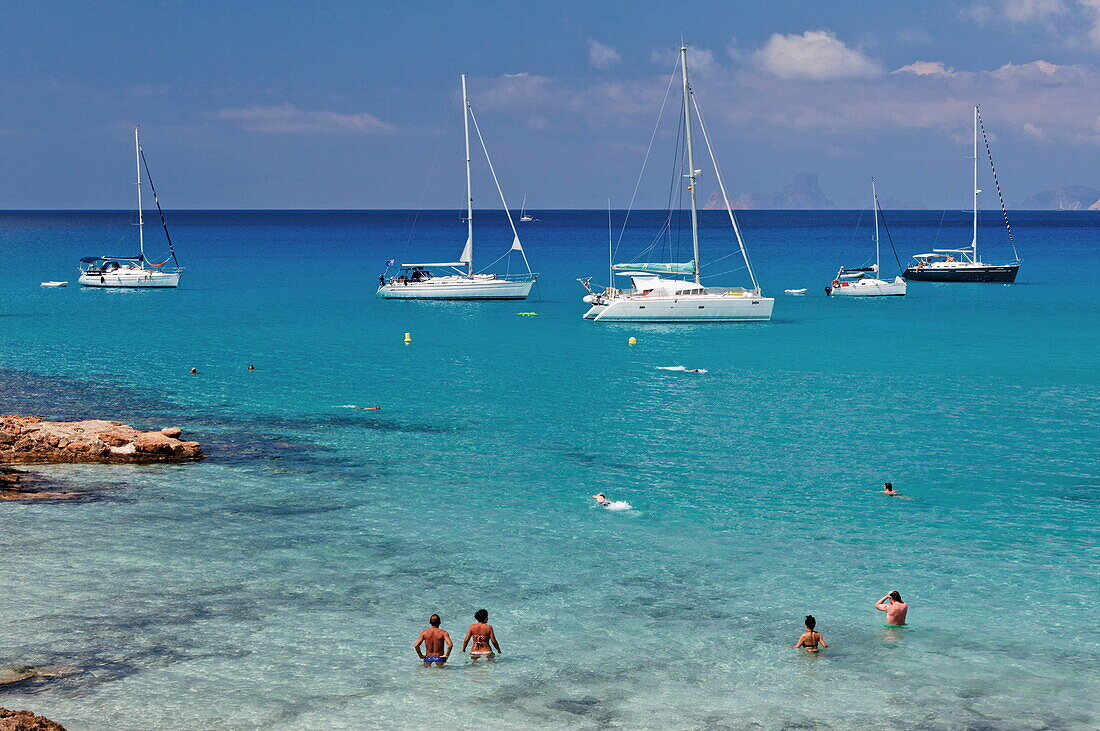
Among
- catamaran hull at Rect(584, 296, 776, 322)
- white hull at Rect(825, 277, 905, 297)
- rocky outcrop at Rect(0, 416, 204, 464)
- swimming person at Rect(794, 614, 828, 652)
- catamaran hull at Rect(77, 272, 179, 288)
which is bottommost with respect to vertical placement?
swimming person at Rect(794, 614, 828, 652)

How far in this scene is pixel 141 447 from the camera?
124 ft

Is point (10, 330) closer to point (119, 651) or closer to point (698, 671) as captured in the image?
point (119, 651)

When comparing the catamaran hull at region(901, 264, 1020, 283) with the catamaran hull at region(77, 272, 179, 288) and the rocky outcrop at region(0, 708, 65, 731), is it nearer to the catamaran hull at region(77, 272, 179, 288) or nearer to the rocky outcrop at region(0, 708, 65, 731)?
the catamaran hull at region(77, 272, 179, 288)

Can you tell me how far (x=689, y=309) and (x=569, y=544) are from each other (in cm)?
5202

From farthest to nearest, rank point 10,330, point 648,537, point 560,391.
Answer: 1. point 10,330
2. point 560,391
3. point 648,537

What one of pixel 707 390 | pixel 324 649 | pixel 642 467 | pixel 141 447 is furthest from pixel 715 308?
pixel 324 649

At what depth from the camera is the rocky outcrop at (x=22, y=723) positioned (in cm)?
1594

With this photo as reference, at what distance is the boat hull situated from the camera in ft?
360

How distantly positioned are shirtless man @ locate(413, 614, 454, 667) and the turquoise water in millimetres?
382

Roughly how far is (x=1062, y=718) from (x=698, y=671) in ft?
21.2

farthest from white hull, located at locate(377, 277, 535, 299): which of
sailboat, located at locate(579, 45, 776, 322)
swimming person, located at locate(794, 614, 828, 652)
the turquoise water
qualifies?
swimming person, located at locate(794, 614, 828, 652)

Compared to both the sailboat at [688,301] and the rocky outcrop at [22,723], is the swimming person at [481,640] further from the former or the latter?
the sailboat at [688,301]

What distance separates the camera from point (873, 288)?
346 feet

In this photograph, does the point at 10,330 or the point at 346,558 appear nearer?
the point at 346,558
